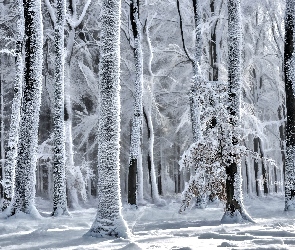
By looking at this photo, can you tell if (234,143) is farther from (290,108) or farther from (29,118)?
(29,118)

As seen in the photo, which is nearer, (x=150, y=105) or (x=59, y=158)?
(x=59, y=158)

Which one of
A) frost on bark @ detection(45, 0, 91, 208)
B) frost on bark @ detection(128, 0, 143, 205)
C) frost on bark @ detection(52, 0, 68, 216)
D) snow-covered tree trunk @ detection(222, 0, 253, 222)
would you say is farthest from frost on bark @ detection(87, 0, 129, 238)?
frost on bark @ detection(128, 0, 143, 205)

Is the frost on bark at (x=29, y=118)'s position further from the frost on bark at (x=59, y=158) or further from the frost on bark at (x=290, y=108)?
the frost on bark at (x=290, y=108)

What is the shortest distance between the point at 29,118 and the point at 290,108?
335 inches

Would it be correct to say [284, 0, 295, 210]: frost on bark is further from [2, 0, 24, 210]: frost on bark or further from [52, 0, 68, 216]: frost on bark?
[2, 0, 24, 210]: frost on bark

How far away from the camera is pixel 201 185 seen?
11.1 m

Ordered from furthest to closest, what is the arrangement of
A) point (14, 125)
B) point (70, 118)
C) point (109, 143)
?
point (70, 118)
point (14, 125)
point (109, 143)

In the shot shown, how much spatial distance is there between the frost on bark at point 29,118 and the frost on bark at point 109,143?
4.26 metres

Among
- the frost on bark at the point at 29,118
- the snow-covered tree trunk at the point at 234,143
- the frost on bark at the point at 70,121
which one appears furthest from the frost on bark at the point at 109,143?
the frost on bark at the point at 70,121

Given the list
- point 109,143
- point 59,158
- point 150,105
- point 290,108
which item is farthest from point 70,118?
point 109,143

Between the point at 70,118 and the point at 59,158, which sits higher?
the point at 70,118

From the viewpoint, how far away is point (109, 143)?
8484 mm

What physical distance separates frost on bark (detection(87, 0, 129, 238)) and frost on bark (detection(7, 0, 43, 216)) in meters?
4.26

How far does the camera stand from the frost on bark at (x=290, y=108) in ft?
46.6
